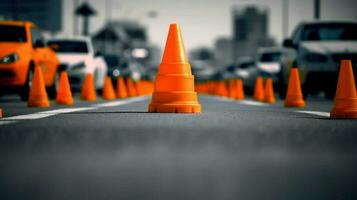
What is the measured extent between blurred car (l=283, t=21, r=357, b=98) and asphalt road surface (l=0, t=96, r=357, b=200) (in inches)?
386

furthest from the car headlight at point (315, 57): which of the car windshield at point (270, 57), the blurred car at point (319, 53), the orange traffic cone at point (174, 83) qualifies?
the car windshield at point (270, 57)

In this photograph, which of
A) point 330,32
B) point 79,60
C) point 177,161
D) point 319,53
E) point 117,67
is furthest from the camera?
point 117,67

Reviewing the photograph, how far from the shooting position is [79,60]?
2148 centimetres

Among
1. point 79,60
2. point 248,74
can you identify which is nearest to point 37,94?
point 79,60

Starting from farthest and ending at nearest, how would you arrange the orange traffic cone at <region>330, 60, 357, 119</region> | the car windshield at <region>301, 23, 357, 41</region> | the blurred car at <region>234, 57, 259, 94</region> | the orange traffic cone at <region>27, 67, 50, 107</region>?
1. the blurred car at <region>234, 57, 259, 94</region>
2. the car windshield at <region>301, 23, 357, 41</region>
3. the orange traffic cone at <region>27, 67, 50, 107</region>
4. the orange traffic cone at <region>330, 60, 357, 119</region>

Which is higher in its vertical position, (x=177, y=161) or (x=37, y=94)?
(x=177, y=161)

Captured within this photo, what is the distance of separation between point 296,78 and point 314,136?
6.39m

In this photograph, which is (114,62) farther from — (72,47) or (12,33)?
(12,33)

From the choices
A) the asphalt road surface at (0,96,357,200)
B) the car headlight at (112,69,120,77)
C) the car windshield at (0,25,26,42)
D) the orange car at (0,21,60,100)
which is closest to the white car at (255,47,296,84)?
the car headlight at (112,69,120,77)

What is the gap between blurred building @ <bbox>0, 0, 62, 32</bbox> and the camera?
55.9 m

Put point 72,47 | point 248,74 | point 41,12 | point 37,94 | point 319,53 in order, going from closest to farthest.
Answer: point 37,94 < point 319,53 < point 72,47 < point 248,74 < point 41,12

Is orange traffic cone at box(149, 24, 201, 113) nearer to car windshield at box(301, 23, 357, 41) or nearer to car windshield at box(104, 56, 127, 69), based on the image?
car windshield at box(301, 23, 357, 41)

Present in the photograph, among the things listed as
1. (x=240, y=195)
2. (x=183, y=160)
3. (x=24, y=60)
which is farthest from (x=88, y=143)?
(x=24, y=60)

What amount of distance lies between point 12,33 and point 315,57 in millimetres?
6569
